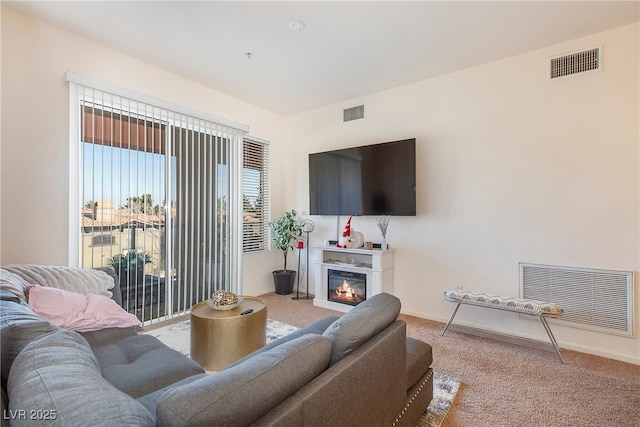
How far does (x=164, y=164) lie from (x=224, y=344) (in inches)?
87.2

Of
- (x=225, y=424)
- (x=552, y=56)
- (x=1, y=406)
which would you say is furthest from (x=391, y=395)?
(x=552, y=56)

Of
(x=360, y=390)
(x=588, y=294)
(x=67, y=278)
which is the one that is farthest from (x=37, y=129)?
(x=588, y=294)

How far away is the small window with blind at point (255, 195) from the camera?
176 inches

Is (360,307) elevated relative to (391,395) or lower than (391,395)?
elevated

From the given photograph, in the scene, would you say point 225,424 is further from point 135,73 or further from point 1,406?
point 135,73

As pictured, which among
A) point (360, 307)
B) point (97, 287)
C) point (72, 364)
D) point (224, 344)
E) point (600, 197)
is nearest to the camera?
point (72, 364)

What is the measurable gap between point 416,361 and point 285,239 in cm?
308

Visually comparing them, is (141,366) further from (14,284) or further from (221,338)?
(14,284)

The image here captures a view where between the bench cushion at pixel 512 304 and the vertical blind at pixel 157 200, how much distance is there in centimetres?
288

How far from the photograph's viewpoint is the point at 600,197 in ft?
8.78

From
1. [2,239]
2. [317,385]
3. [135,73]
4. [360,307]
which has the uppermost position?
[135,73]

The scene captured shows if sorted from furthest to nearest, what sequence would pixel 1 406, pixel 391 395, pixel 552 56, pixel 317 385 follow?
pixel 552 56
pixel 391 395
pixel 317 385
pixel 1 406

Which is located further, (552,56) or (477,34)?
(552,56)

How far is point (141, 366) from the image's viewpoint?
156 cm
